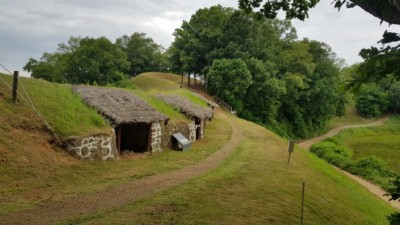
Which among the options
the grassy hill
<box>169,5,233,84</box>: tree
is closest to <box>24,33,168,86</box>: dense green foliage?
<box>169,5,233,84</box>: tree

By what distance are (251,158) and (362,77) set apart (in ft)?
54.8

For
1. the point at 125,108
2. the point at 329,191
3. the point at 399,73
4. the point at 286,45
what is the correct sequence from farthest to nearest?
the point at 286,45 → the point at 125,108 → the point at 329,191 → the point at 399,73

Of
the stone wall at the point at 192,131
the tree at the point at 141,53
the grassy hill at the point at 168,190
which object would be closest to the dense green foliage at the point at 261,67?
the tree at the point at 141,53

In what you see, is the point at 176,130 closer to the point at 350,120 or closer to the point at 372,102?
the point at 350,120

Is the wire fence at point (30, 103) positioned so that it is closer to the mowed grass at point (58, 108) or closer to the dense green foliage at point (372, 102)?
the mowed grass at point (58, 108)

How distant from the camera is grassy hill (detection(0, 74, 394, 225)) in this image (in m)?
10.7

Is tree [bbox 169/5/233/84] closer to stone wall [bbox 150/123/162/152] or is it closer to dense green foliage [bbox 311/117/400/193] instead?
dense green foliage [bbox 311/117/400/193]

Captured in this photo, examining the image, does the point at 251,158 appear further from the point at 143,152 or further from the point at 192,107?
the point at 192,107

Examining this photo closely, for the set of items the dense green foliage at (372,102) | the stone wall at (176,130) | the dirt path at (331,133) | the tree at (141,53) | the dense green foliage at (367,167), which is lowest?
the dense green foliage at (367,167)

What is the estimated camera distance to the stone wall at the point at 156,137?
20.1m

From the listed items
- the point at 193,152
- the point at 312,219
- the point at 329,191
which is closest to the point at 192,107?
the point at 193,152

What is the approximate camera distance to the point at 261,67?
43812 millimetres

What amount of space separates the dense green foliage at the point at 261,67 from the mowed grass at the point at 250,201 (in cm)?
2360

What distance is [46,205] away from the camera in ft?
34.3
